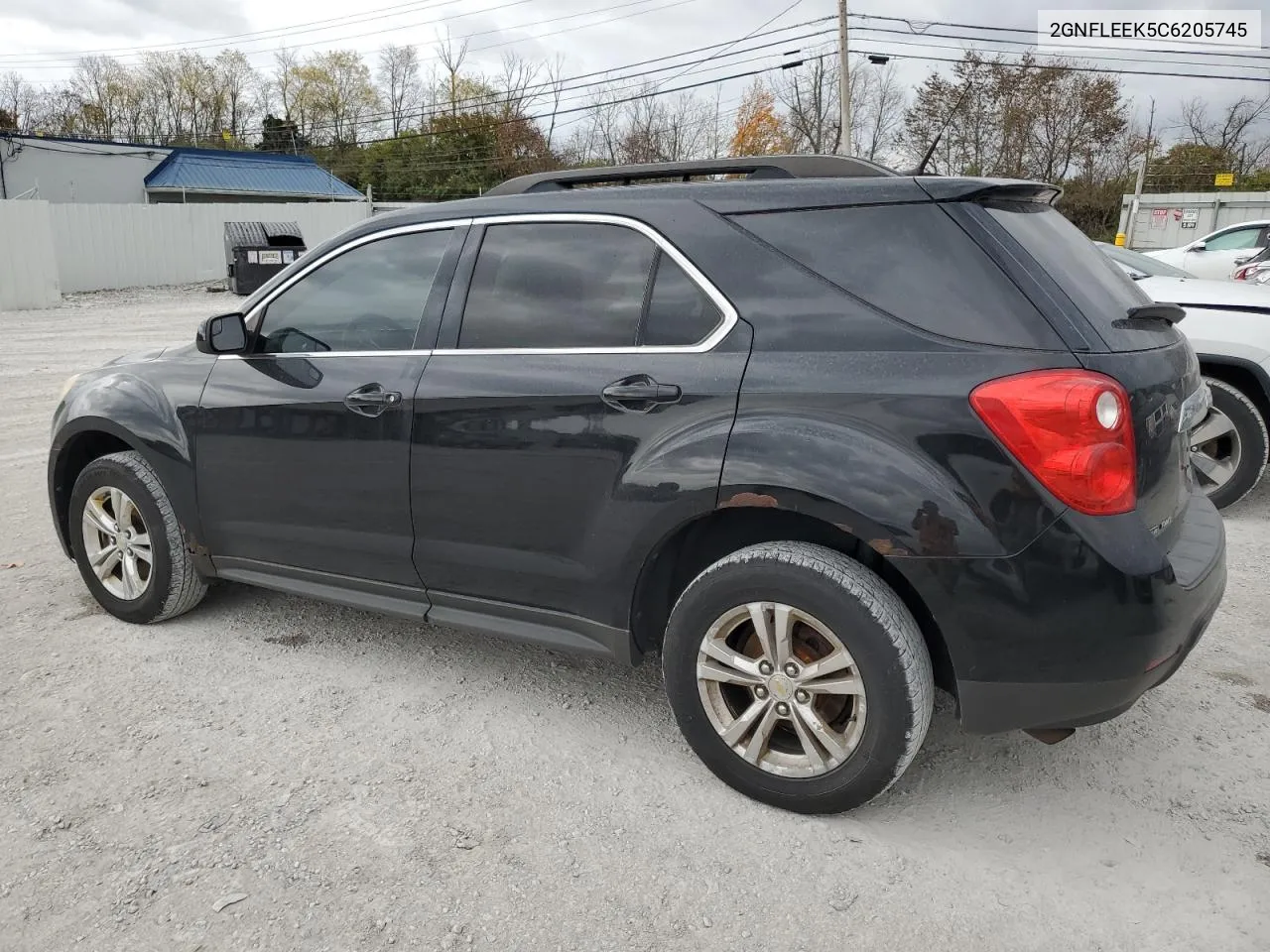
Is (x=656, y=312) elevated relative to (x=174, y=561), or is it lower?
elevated

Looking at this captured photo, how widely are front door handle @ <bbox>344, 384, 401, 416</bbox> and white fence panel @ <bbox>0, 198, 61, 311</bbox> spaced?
2040 centimetres

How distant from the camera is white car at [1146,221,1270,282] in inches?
523

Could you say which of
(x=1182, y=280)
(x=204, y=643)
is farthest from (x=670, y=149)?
(x=204, y=643)

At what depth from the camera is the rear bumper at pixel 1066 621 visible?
2.35 m

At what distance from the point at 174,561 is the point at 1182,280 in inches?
245

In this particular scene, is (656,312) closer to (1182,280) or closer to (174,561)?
(174,561)

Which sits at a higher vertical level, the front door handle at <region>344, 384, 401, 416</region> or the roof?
the roof

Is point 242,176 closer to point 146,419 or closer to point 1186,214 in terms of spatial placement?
point 1186,214

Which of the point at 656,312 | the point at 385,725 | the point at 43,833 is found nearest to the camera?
the point at 43,833

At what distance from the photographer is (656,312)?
2.90 metres

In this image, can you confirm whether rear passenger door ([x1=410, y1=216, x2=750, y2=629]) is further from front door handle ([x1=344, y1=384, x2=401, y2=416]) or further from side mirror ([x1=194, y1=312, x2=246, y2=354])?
side mirror ([x1=194, y1=312, x2=246, y2=354])

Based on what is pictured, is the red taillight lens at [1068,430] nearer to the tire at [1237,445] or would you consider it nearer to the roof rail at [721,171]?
the roof rail at [721,171]

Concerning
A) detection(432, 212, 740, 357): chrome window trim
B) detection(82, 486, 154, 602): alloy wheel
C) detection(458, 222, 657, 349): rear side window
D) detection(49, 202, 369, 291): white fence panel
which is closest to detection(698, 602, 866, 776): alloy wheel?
detection(432, 212, 740, 357): chrome window trim

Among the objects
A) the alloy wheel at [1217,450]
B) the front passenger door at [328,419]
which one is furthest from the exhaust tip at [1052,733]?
the alloy wheel at [1217,450]
